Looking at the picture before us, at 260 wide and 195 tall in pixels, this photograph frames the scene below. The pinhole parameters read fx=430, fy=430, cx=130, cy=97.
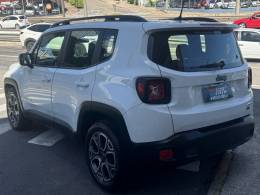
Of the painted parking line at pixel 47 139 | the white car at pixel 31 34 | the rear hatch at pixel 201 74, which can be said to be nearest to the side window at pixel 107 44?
the rear hatch at pixel 201 74

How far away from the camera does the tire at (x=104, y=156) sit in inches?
167

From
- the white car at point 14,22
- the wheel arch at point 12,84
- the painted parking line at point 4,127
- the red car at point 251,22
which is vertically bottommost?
the white car at point 14,22

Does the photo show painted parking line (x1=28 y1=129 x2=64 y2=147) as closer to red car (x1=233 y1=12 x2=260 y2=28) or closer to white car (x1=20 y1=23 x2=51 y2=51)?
white car (x1=20 y1=23 x2=51 y2=51)

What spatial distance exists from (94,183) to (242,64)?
2.10 m

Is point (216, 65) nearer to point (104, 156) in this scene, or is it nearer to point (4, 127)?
point (104, 156)

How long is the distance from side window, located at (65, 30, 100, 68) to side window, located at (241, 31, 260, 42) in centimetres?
1409

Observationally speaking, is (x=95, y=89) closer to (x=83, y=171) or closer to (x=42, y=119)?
(x=83, y=171)

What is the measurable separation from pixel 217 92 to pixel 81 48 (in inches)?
64.4

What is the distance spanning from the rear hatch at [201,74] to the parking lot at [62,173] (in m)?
0.67

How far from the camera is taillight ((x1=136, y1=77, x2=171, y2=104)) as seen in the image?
392 centimetres

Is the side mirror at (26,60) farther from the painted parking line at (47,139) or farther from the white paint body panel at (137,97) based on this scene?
the white paint body panel at (137,97)

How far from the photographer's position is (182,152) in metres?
4.03

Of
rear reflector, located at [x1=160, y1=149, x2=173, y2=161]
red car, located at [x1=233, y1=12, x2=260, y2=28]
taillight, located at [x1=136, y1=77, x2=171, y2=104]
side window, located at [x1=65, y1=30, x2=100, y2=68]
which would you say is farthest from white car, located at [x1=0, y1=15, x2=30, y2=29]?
rear reflector, located at [x1=160, y1=149, x2=173, y2=161]

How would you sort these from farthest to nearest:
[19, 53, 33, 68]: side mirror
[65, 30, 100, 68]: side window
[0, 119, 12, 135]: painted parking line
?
1. [0, 119, 12, 135]: painted parking line
2. [19, 53, 33, 68]: side mirror
3. [65, 30, 100, 68]: side window
